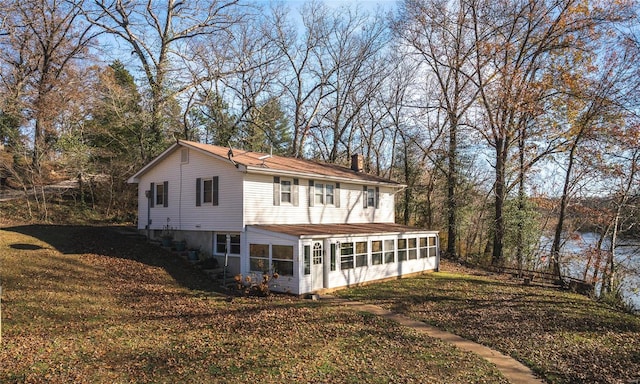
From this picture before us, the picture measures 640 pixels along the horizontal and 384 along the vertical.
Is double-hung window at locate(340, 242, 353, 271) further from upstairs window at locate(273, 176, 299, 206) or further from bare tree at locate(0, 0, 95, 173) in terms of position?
bare tree at locate(0, 0, 95, 173)

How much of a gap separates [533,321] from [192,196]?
46.8 ft

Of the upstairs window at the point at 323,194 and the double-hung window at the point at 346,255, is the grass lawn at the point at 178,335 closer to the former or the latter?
the double-hung window at the point at 346,255

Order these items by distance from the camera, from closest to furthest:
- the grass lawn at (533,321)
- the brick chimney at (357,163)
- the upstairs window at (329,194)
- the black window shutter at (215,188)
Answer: the grass lawn at (533,321)
the black window shutter at (215,188)
the upstairs window at (329,194)
the brick chimney at (357,163)

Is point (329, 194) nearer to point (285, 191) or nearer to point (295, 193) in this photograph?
point (295, 193)

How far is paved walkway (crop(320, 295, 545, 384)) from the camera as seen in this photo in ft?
28.5

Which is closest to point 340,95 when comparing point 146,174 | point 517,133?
point 517,133

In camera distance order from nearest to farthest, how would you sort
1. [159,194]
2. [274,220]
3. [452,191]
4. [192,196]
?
1. [274,220]
2. [192,196]
3. [159,194]
4. [452,191]

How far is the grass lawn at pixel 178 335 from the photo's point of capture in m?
7.77

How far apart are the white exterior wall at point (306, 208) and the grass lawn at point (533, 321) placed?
4.34m

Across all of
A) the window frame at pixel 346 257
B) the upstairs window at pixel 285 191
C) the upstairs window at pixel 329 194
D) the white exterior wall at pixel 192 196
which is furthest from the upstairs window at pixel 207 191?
the window frame at pixel 346 257

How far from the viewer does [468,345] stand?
10.5 metres

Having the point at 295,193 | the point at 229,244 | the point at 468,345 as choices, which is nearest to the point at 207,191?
the point at 229,244

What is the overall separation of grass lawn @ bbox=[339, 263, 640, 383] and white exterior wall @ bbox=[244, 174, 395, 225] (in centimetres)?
434

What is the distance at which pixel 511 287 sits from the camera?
19078mm
